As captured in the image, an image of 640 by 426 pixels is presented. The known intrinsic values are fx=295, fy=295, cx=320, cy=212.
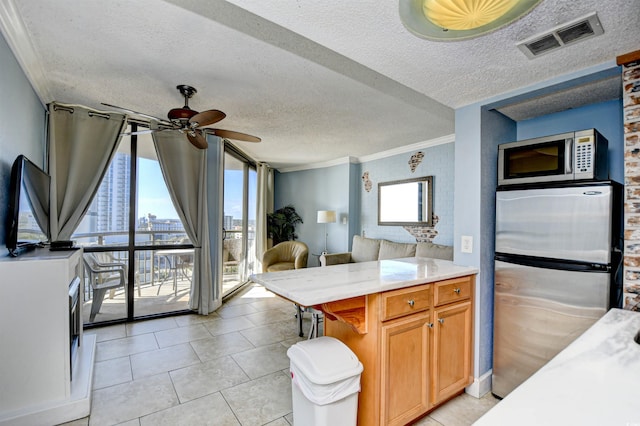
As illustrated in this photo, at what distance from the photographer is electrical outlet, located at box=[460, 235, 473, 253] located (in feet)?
7.40

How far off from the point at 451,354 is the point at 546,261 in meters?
0.87

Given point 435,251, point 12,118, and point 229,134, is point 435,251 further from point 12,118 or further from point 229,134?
point 12,118

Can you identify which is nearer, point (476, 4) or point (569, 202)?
point (476, 4)

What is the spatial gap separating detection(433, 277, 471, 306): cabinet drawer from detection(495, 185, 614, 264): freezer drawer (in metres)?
0.36

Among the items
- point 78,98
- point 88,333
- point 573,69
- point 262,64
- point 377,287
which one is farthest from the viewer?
point 88,333

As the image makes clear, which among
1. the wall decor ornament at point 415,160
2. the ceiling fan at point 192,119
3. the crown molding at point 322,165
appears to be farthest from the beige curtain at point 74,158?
the wall decor ornament at point 415,160

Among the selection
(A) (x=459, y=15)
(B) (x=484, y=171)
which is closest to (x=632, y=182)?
(B) (x=484, y=171)

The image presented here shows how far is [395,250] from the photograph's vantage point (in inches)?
174

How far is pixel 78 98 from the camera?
2906 millimetres

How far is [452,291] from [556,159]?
1086mm

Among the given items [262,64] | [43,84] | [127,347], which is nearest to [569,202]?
[262,64]

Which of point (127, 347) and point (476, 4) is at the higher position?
point (476, 4)

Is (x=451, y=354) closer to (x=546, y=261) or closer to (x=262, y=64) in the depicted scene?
(x=546, y=261)

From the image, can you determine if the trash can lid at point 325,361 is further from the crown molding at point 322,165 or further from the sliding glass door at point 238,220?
the crown molding at point 322,165
